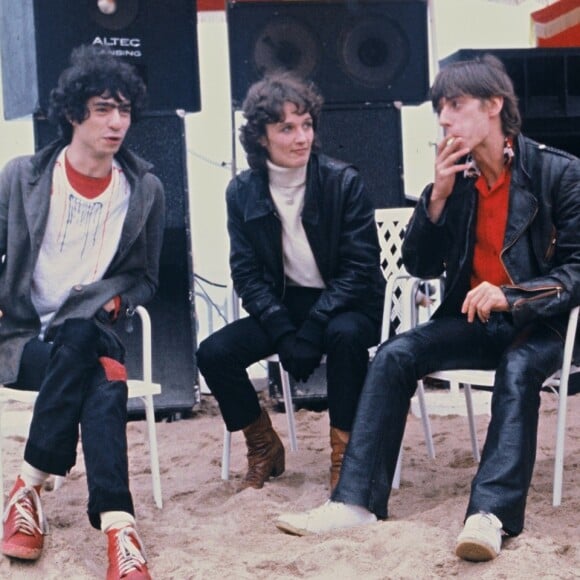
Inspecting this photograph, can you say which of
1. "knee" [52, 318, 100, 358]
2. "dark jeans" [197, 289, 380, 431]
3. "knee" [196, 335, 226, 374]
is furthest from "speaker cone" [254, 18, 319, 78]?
"knee" [52, 318, 100, 358]

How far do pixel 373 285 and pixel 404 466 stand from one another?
631mm

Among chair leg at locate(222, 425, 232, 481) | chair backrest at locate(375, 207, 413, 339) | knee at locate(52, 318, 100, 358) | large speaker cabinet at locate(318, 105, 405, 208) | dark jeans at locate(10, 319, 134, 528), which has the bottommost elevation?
chair leg at locate(222, 425, 232, 481)

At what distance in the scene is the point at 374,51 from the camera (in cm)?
476

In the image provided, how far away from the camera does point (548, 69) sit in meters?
4.64

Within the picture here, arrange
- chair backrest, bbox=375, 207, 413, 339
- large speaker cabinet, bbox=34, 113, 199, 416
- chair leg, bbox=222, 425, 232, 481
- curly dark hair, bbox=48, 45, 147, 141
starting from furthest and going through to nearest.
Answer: large speaker cabinet, bbox=34, 113, 199, 416, chair backrest, bbox=375, 207, 413, 339, chair leg, bbox=222, 425, 232, 481, curly dark hair, bbox=48, 45, 147, 141

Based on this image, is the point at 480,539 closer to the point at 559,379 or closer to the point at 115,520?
the point at 559,379

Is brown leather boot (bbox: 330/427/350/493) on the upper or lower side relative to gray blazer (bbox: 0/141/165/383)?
lower

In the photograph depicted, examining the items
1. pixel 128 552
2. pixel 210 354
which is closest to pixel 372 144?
pixel 210 354

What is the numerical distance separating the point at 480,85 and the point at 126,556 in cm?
149

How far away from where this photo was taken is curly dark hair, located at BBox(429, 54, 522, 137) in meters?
3.18

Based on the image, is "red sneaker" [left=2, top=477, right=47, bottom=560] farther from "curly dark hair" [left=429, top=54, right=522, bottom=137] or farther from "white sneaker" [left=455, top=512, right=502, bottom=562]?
"curly dark hair" [left=429, top=54, right=522, bottom=137]

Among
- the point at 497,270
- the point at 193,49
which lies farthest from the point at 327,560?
the point at 193,49

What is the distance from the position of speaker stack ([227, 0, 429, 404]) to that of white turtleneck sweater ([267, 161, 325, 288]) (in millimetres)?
1062

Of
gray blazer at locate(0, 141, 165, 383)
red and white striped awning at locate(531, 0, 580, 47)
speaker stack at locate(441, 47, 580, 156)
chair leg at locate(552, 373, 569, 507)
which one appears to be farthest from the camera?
red and white striped awning at locate(531, 0, 580, 47)
